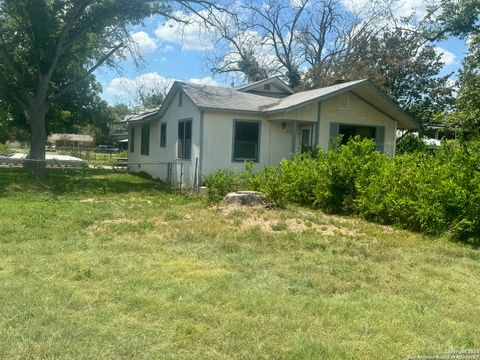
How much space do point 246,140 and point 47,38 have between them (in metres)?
9.46

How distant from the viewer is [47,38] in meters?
18.1

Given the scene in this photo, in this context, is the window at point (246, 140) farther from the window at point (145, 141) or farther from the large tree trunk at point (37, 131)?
the large tree trunk at point (37, 131)

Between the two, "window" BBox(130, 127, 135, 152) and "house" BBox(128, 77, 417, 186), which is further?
"window" BBox(130, 127, 135, 152)

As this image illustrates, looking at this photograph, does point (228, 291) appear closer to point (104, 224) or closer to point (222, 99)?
point (104, 224)

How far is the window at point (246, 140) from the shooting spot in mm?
14984

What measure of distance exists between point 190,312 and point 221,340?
565 millimetres

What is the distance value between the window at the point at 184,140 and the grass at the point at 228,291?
23.9 ft

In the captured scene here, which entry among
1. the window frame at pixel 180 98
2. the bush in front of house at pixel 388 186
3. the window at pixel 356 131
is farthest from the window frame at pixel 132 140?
the bush in front of house at pixel 388 186

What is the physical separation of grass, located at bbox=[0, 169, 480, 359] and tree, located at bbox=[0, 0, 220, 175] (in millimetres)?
11790

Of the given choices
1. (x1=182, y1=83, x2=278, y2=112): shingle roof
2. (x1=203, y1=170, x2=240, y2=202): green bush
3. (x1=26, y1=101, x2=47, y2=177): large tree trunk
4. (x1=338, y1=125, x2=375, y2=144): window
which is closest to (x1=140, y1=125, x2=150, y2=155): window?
(x1=26, y1=101, x2=47, y2=177): large tree trunk

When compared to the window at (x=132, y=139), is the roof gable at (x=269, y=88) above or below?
above

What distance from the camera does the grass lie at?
3.32 m

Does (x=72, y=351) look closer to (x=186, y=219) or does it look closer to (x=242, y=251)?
(x=242, y=251)

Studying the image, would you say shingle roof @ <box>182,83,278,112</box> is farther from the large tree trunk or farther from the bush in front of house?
the large tree trunk
